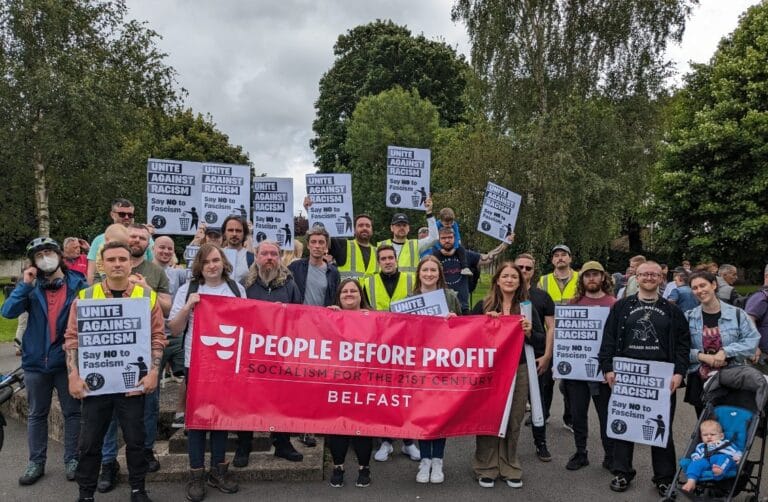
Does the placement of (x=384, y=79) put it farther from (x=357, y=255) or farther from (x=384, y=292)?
(x=384, y=292)

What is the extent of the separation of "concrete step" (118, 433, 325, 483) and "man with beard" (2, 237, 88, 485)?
770 millimetres

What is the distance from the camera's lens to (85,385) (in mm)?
4773

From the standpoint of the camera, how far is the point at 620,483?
556 cm

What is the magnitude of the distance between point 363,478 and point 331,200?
15.0ft

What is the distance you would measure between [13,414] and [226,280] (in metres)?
4.52

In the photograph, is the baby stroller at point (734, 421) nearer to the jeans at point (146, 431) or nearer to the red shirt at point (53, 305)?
the jeans at point (146, 431)

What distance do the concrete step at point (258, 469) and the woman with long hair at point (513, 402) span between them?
5.07 ft

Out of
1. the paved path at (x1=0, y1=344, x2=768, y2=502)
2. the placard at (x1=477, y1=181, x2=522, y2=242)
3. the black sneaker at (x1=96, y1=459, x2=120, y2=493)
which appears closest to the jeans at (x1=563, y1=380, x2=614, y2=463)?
the paved path at (x1=0, y1=344, x2=768, y2=502)

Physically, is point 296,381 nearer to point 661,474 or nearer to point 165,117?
point 661,474

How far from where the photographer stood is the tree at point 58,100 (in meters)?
21.1

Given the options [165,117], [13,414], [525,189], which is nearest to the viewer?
[13,414]

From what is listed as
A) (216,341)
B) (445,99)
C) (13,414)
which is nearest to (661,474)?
(216,341)

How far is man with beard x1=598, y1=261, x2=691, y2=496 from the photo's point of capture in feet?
17.8

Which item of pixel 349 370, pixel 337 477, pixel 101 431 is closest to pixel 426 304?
pixel 349 370
